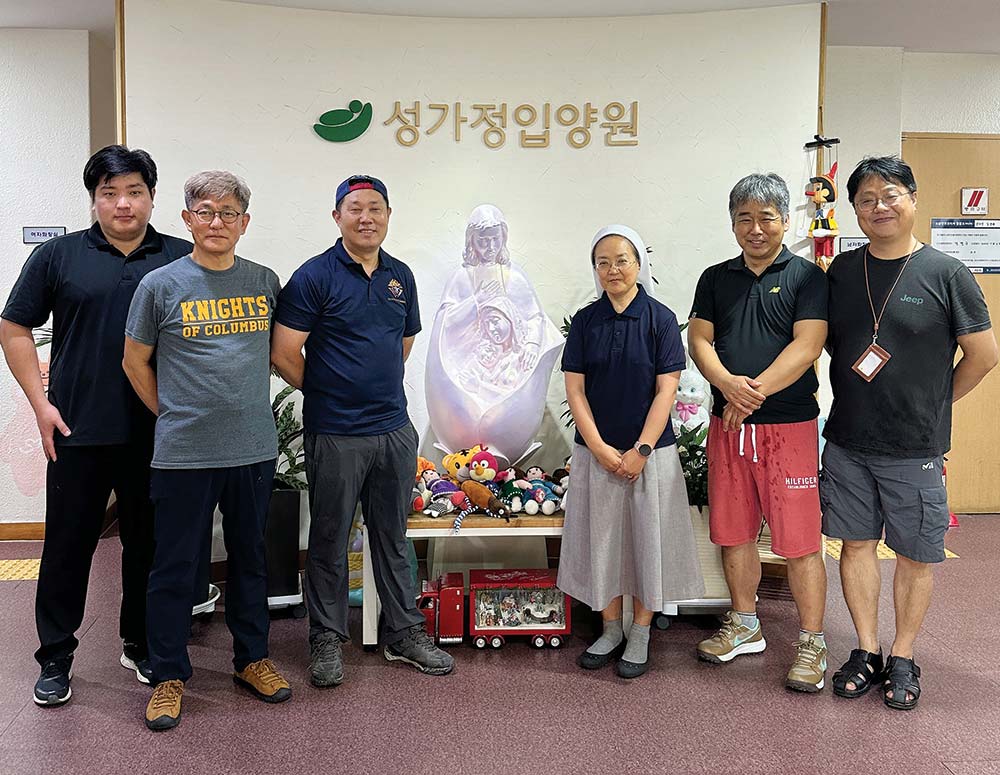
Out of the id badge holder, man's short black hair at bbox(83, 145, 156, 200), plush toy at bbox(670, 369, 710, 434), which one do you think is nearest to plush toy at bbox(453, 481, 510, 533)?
plush toy at bbox(670, 369, 710, 434)

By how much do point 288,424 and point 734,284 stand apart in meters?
1.88

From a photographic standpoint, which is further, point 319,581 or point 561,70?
point 561,70

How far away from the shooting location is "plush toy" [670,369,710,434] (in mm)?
3730

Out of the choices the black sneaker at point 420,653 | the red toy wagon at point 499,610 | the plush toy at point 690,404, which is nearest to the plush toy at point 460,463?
the red toy wagon at point 499,610

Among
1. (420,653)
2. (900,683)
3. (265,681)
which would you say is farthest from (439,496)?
(900,683)

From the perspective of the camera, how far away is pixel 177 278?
2.44 metres

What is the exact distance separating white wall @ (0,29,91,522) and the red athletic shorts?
3527mm

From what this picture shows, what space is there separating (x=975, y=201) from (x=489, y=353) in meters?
3.15

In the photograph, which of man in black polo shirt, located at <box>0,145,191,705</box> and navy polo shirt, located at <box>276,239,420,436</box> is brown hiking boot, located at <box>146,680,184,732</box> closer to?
man in black polo shirt, located at <box>0,145,191,705</box>

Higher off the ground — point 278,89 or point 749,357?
point 278,89

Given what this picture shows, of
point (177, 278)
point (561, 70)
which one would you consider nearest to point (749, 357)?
point (177, 278)

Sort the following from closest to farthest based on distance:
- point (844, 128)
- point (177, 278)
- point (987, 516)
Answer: point (177, 278), point (844, 128), point (987, 516)

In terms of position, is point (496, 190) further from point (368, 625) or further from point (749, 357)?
point (368, 625)

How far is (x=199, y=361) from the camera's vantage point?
2.44 meters
